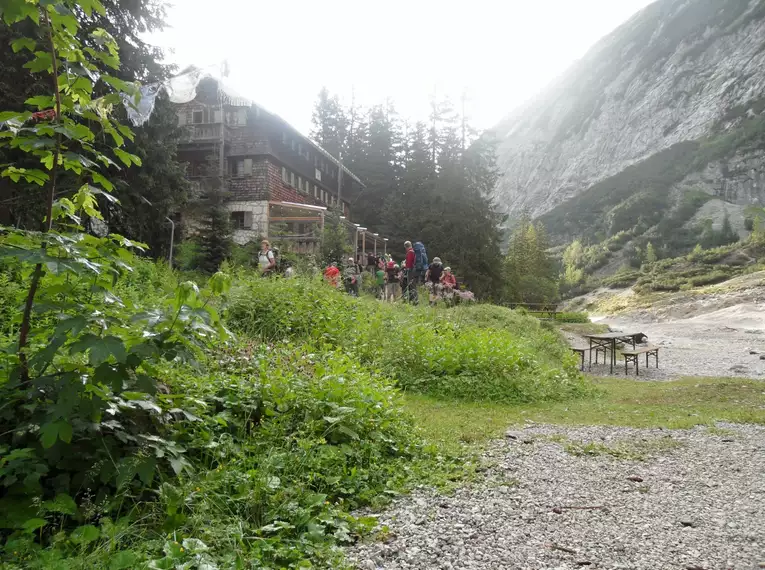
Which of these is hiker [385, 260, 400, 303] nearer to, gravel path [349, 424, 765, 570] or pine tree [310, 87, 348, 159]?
gravel path [349, 424, 765, 570]

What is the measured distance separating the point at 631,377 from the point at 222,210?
15.2 meters

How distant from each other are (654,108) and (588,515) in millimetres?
149324

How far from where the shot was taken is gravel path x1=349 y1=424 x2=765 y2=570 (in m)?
3.16

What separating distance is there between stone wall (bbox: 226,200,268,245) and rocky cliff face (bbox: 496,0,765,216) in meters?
75.6

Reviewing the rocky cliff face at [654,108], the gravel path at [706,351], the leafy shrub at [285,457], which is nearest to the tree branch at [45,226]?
the leafy shrub at [285,457]

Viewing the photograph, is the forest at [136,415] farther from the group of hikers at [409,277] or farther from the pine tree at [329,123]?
the pine tree at [329,123]

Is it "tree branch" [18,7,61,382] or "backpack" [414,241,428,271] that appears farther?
"backpack" [414,241,428,271]

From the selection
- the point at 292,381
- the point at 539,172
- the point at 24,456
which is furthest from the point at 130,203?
the point at 539,172

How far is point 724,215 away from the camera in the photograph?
9750 centimetres

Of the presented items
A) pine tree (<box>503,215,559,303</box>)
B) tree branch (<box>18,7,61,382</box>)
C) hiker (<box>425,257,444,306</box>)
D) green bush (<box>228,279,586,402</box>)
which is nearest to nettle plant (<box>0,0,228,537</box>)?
tree branch (<box>18,7,61,382</box>)

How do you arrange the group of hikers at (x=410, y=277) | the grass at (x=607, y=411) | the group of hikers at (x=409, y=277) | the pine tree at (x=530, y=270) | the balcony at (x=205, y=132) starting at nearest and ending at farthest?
the grass at (x=607, y=411) → the group of hikers at (x=409, y=277) → the group of hikers at (x=410, y=277) → the balcony at (x=205, y=132) → the pine tree at (x=530, y=270)

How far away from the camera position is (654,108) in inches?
5103

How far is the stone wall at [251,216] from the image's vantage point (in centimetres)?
2767

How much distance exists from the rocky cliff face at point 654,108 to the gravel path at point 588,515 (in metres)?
96.0
